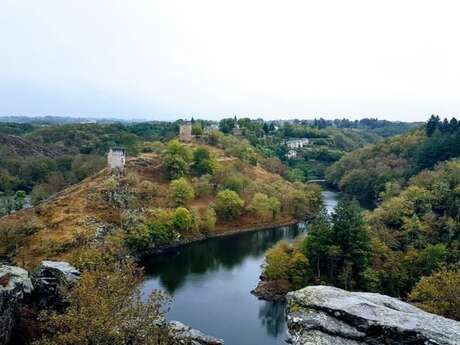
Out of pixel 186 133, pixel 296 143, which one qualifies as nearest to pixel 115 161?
pixel 186 133

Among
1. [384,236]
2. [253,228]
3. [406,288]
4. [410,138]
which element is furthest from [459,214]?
[410,138]

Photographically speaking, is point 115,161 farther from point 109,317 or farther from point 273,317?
point 109,317

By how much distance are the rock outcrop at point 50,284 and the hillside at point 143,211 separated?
34.2 ft

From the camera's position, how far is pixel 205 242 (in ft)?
162

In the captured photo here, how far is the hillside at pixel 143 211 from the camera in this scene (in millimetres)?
39969

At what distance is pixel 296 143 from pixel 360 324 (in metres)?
98.8

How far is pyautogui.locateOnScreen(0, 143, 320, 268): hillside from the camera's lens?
3997 centimetres

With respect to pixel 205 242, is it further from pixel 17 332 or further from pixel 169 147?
pixel 17 332

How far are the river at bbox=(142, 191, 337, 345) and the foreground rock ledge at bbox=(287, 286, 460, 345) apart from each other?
1487 centimetres

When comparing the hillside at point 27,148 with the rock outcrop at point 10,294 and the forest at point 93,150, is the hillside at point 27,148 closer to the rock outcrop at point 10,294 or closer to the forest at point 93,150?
the forest at point 93,150

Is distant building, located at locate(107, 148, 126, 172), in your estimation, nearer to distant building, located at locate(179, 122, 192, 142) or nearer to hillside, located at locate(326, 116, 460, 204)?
distant building, located at locate(179, 122, 192, 142)

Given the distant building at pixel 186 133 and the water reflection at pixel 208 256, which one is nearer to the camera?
the water reflection at pixel 208 256

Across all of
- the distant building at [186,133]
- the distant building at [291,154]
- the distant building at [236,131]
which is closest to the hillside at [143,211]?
the distant building at [186,133]

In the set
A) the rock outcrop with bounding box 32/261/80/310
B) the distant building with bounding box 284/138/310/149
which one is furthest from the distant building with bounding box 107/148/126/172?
the distant building with bounding box 284/138/310/149
